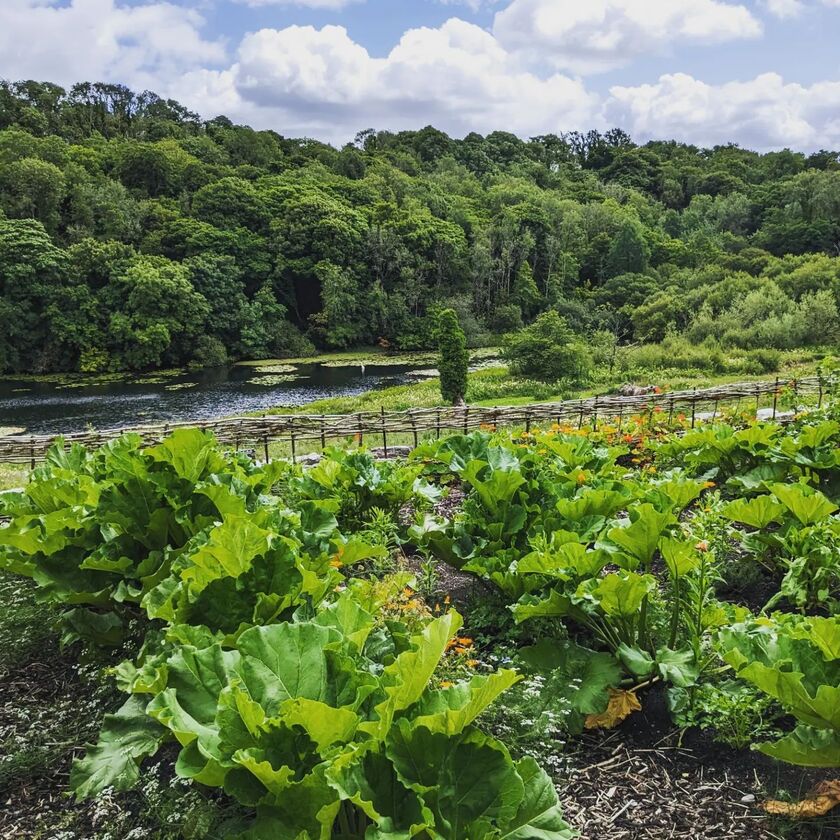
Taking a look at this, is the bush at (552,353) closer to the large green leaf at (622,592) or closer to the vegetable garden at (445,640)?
the vegetable garden at (445,640)

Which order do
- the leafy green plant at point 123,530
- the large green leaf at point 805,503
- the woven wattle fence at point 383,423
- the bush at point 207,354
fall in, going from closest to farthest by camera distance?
the leafy green plant at point 123,530 < the large green leaf at point 805,503 < the woven wattle fence at point 383,423 < the bush at point 207,354

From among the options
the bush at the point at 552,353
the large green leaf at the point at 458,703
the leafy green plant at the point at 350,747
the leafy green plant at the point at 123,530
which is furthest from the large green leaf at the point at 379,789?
the bush at the point at 552,353

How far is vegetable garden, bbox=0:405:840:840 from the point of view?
5.26 ft

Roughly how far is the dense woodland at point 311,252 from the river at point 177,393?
3.27 meters

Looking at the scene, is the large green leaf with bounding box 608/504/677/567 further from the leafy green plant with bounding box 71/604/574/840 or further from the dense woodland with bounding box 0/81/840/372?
the dense woodland with bounding box 0/81/840/372

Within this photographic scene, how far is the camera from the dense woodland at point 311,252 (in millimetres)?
34688

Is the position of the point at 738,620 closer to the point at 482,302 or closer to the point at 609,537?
the point at 609,537

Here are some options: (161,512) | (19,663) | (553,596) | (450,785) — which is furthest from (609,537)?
(19,663)

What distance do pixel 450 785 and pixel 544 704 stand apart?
3.43 ft

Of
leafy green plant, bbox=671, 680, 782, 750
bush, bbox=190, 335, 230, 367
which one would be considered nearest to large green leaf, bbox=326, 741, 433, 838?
leafy green plant, bbox=671, 680, 782, 750

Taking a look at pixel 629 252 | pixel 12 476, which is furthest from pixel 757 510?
pixel 629 252

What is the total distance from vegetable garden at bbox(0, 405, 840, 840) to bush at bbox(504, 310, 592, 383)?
22590mm

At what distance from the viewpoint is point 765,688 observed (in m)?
2.05

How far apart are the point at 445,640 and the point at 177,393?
96.7 feet
